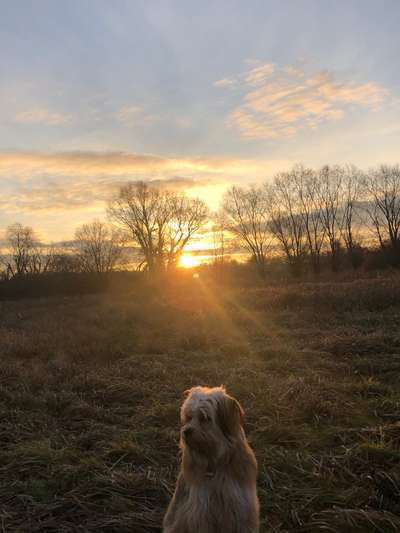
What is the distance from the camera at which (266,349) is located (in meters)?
11.2

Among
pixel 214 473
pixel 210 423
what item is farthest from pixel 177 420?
pixel 210 423

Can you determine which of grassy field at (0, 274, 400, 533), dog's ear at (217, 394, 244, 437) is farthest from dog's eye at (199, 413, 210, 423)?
grassy field at (0, 274, 400, 533)

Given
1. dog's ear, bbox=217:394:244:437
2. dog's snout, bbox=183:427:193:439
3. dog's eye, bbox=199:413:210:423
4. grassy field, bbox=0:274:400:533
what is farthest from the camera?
grassy field, bbox=0:274:400:533

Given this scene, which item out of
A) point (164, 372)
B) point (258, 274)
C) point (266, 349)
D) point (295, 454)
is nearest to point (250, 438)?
point (295, 454)

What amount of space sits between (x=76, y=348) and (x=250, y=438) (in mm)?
7707

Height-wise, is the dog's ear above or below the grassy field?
above

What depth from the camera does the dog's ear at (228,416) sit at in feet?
11.1

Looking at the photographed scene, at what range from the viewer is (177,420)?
703 cm

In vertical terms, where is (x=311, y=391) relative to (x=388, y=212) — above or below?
below

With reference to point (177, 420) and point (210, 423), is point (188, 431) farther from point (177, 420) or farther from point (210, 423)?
point (177, 420)

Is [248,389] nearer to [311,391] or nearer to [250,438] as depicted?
[311,391]

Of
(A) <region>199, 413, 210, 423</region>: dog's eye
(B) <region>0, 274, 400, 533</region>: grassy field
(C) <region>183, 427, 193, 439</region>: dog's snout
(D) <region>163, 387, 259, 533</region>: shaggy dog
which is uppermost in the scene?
(A) <region>199, 413, 210, 423</region>: dog's eye

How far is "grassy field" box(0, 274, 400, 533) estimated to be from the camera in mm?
4586

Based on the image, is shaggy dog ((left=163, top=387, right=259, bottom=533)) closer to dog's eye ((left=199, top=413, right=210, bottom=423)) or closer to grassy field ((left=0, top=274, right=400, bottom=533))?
dog's eye ((left=199, top=413, right=210, bottom=423))
